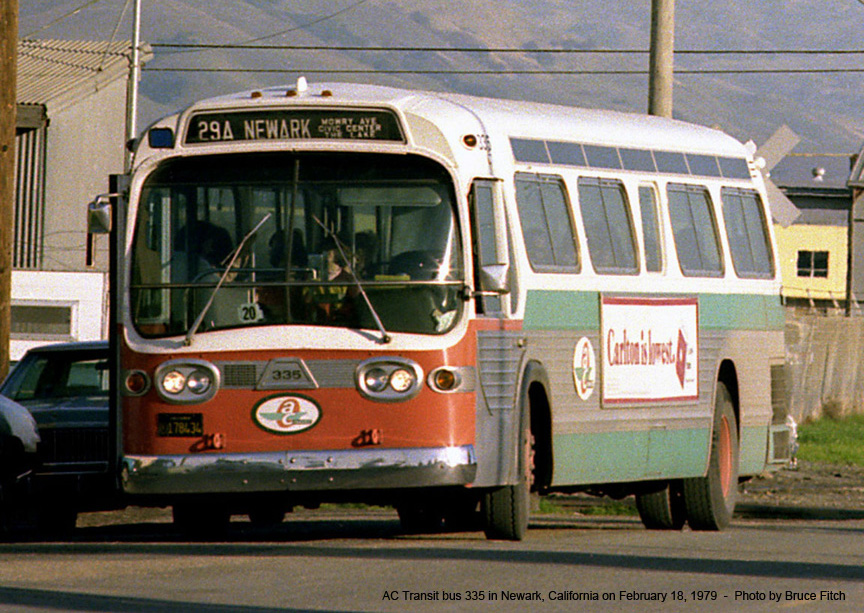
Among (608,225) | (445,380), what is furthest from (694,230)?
(445,380)

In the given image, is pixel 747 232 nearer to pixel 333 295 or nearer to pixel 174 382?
pixel 333 295

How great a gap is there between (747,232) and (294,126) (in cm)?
586

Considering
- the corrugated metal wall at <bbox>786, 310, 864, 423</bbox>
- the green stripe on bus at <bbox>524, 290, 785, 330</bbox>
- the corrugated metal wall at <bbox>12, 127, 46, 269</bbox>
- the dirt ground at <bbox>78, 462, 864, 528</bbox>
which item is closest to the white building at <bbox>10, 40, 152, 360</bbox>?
the corrugated metal wall at <bbox>12, 127, 46, 269</bbox>

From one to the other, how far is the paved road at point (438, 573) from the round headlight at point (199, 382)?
42.2 inches

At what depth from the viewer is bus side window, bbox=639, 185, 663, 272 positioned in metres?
15.2

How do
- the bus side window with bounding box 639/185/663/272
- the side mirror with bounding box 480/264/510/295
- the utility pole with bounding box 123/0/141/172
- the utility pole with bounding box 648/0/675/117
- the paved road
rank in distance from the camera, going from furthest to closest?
the utility pole with bounding box 123/0/141/172 < the utility pole with bounding box 648/0/675/117 < the bus side window with bounding box 639/185/663/272 < the side mirror with bounding box 480/264/510/295 < the paved road

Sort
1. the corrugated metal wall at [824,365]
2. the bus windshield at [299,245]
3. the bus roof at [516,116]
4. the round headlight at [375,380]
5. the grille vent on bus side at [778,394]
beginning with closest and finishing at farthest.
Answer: the round headlight at [375,380] → the bus windshield at [299,245] → the bus roof at [516,116] → the grille vent on bus side at [778,394] → the corrugated metal wall at [824,365]

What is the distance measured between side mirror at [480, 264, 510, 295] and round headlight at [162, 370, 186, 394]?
81.3 inches

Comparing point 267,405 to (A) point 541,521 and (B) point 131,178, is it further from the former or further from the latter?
(A) point 541,521

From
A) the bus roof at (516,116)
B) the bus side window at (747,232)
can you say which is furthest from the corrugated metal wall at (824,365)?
the bus roof at (516,116)

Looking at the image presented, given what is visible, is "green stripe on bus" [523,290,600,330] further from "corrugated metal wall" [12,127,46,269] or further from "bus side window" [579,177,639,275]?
"corrugated metal wall" [12,127,46,269]

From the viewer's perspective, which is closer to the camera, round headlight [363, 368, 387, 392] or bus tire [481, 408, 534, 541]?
round headlight [363, 368, 387, 392]

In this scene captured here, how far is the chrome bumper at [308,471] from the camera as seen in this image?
12156 millimetres

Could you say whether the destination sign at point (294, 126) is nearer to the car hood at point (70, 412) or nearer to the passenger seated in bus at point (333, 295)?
the passenger seated in bus at point (333, 295)
